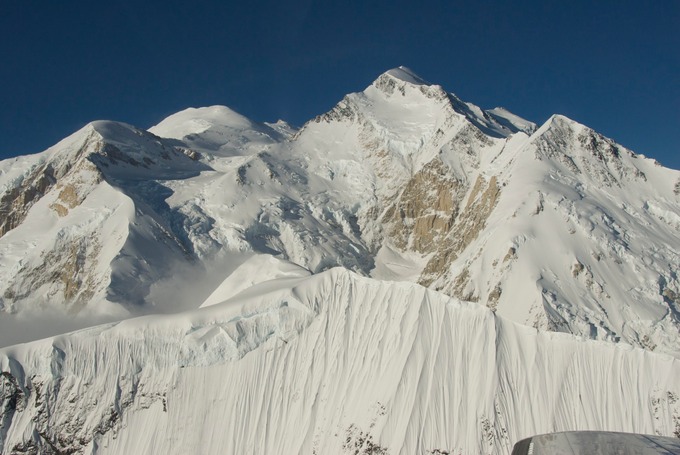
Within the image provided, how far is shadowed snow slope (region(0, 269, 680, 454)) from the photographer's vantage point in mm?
60875

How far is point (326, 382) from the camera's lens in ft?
217

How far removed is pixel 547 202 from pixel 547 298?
2624 centimetres

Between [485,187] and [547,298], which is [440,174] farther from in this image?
[547,298]

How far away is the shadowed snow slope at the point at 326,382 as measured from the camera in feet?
200

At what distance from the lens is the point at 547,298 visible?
107m

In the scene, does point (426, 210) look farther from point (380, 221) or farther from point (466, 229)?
point (466, 229)

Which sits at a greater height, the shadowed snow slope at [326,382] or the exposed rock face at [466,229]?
the exposed rock face at [466,229]

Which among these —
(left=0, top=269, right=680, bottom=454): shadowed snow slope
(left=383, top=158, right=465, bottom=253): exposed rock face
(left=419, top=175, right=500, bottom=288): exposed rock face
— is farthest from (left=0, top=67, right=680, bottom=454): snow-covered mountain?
(left=419, top=175, right=500, bottom=288): exposed rock face

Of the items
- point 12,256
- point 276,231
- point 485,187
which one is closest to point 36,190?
point 12,256

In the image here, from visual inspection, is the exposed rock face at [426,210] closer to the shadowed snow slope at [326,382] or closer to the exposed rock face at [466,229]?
the exposed rock face at [466,229]

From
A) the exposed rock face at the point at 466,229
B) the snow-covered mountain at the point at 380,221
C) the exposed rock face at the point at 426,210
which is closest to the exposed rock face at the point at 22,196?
the snow-covered mountain at the point at 380,221

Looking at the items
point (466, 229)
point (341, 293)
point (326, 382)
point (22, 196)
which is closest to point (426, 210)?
point (466, 229)

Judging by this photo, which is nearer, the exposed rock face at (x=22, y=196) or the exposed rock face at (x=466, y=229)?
the exposed rock face at (x=466, y=229)

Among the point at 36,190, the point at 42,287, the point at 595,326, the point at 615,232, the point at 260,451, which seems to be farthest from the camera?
the point at 36,190
